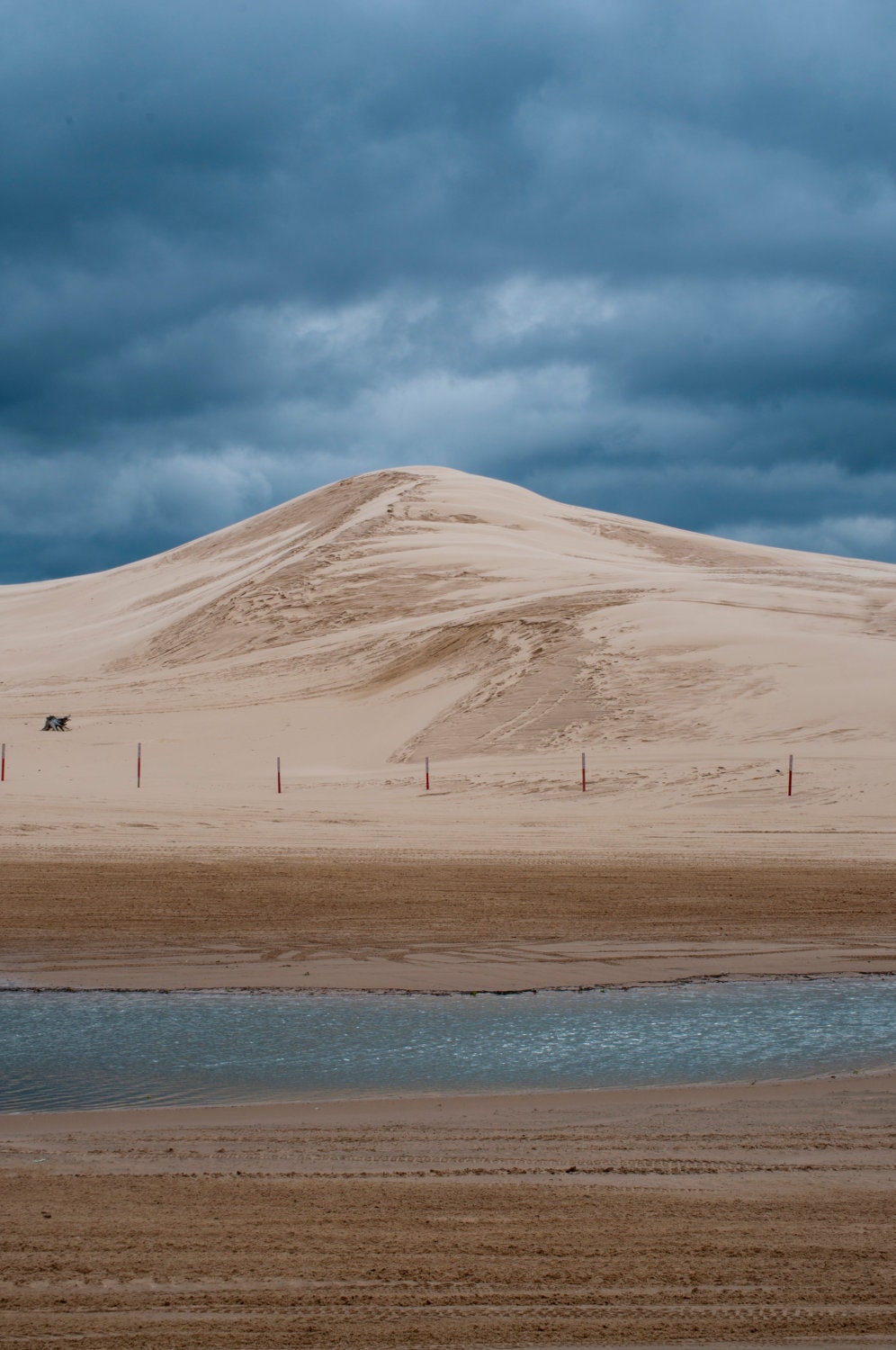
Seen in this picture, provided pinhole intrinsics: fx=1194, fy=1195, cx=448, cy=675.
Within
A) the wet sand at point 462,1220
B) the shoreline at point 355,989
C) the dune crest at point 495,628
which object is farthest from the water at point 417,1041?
the dune crest at point 495,628

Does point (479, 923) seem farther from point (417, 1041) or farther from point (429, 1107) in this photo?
point (429, 1107)

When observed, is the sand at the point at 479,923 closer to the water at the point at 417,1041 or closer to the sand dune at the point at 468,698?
the sand dune at the point at 468,698

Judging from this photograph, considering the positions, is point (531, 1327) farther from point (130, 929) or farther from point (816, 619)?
point (816, 619)

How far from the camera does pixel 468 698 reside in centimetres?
3161

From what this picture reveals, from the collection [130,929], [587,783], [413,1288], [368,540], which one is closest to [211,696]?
[587,783]

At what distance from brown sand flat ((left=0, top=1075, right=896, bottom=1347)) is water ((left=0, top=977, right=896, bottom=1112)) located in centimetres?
49

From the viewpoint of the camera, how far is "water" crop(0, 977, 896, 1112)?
6.76 m

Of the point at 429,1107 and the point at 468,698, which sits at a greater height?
the point at 468,698

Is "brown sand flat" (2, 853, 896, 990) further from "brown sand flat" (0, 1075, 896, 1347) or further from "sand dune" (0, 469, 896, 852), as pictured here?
"brown sand flat" (0, 1075, 896, 1347)

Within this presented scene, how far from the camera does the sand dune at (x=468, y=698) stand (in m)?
21.5

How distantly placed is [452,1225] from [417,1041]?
3.07 m

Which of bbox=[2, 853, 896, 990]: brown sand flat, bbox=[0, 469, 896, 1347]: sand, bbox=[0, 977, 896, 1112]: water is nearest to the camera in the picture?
bbox=[0, 469, 896, 1347]: sand

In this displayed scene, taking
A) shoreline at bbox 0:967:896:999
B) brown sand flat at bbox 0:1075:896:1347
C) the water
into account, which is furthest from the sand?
the water

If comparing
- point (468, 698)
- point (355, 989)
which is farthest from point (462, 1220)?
point (468, 698)
